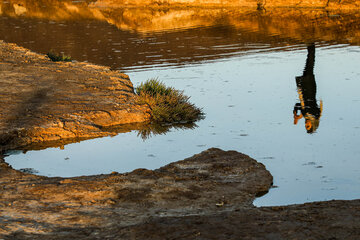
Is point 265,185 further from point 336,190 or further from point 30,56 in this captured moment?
point 30,56

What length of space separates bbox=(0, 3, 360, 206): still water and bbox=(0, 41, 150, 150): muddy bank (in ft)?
3.77

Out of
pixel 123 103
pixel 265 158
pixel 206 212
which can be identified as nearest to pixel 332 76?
pixel 123 103

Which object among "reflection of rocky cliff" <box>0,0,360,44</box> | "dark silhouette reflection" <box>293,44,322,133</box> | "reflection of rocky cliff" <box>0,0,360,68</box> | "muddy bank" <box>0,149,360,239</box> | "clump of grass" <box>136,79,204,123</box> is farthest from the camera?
"reflection of rocky cliff" <box>0,0,360,44</box>

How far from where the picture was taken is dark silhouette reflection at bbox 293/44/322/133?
12.9 meters

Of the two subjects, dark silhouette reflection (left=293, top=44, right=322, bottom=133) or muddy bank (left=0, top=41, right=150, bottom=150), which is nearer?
muddy bank (left=0, top=41, right=150, bottom=150)

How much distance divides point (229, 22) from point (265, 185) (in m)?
27.1

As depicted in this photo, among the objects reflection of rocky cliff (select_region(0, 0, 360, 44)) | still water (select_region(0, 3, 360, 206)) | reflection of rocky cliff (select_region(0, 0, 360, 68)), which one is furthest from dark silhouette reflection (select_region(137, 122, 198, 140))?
reflection of rocky cliff (select_region(0, 0, 360, 44))

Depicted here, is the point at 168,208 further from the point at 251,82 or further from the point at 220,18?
the point at 220,18

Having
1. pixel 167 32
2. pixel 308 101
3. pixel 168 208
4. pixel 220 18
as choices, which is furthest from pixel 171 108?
pixel 220 18

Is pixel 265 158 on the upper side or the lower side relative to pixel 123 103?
lower

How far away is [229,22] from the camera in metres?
34.8

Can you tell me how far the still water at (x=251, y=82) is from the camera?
995 centimetres

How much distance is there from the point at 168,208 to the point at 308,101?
8325 millimetres

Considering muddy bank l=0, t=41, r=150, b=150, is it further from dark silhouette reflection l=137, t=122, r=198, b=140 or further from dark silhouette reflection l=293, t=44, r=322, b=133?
dark silhouette reflection l=293, t=44, r=322, b=133
